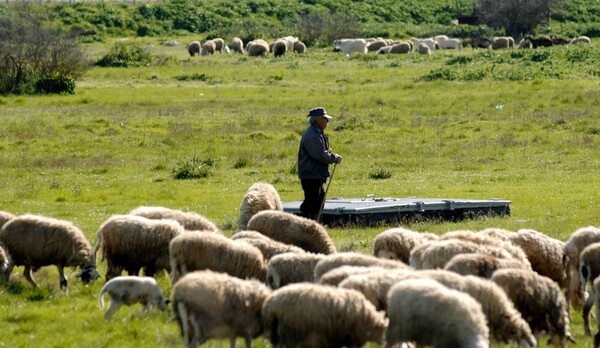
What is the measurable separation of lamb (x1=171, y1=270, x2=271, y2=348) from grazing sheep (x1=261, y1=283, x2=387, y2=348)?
0.40 m

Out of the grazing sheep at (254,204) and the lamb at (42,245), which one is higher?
the lamb at (42,245)

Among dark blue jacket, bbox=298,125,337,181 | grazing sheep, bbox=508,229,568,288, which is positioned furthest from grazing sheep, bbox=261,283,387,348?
dark blue jacket, bbox=298,125,337,181

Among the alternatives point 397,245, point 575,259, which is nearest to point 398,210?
point 397,245

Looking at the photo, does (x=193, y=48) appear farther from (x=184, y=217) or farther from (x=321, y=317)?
(x=321, y=317)

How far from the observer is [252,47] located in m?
60.3

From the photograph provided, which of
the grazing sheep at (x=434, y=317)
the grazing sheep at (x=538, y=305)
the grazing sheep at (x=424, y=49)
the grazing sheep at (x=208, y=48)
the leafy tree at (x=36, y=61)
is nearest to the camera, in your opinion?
the grazing sheep at (x=434, y=317)

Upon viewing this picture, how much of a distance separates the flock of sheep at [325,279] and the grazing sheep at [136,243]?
0.04 feet

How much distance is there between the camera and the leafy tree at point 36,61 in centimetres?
3888

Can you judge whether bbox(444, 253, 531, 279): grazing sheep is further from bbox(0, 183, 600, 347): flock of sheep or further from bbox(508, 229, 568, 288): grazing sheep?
bbox(508, 229, 568, 288): grazing sheep

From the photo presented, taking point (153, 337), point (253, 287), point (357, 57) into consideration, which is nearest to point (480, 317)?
point (253, 287)

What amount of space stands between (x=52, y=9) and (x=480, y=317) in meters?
67.6

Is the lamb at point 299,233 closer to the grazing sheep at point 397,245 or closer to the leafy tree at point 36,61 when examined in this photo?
the grazing sheep at point 397,245

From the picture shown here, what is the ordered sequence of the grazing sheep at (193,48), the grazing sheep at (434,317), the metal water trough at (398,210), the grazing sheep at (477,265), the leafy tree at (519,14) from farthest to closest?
the leafy tree at (519,14), the grazing sheep at (193,48), the metal water trough at (398,210), the grazing sheep at (477,265), the grazing sheep at (434,317)

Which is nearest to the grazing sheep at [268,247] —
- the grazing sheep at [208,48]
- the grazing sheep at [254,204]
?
the grazing sheep at [254,204]
